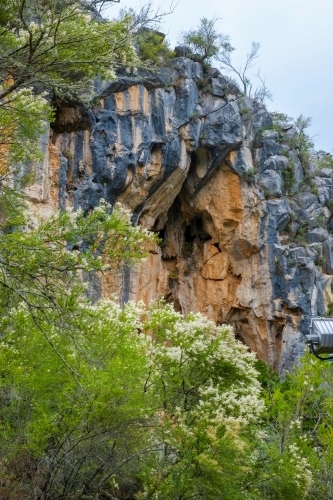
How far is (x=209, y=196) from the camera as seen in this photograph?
2306cm

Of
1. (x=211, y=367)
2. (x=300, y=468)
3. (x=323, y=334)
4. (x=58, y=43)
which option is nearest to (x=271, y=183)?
(x=211, y=367)

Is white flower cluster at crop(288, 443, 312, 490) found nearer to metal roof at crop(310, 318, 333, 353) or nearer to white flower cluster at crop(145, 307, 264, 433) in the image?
white flower cluster at crop(145, 307, 264, 433)

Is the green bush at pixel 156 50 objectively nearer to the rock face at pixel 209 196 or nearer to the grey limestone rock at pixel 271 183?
the rock face at pixel 209 196

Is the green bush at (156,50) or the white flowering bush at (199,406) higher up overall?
the green bush at (156,50)


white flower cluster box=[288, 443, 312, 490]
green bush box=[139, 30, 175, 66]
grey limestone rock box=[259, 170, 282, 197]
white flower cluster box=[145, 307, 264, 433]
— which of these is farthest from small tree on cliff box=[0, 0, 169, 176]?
grey limestone rock box=[259, 170, 282, 197]

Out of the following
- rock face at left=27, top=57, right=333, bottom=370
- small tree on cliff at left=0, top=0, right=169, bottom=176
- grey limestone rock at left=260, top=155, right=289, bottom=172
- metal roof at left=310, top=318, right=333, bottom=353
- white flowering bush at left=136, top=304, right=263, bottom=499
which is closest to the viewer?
metal roof at left=310, top=318, right=333, bottom=353

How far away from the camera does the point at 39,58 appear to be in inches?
228

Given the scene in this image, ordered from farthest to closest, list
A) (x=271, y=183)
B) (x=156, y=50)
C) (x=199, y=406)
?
(x=271, y=183) < (x=156, y=50) < (x=199, y=406)

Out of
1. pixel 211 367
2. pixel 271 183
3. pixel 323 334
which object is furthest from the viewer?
pixel 271 183

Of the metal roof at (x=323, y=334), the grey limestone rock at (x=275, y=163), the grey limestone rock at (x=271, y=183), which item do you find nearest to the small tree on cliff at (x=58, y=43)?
the metal roof at (x=323, y=334)

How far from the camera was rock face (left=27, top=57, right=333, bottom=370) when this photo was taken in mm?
18922

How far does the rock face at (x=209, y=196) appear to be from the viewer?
62.1 feet

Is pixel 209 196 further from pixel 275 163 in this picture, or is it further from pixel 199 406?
pixel 199 406

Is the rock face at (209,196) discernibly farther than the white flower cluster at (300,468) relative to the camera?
Yes
